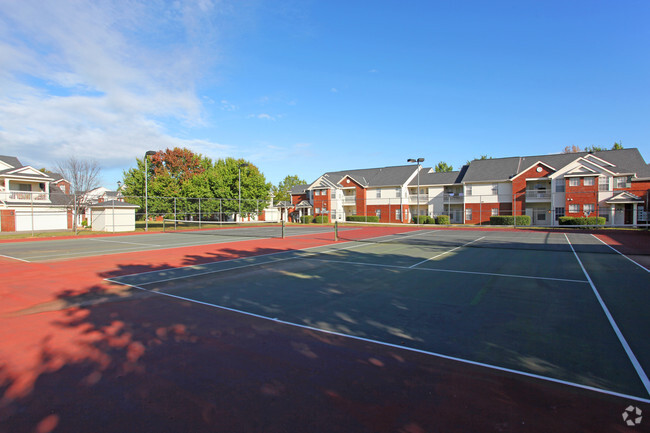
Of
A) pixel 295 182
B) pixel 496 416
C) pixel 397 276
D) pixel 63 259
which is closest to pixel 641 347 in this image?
pixel 496 416

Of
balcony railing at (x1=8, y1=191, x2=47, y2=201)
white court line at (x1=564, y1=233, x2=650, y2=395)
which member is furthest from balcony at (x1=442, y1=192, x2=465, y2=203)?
balcony railing at (x1=8, y1=191, x2=47, y2=201)

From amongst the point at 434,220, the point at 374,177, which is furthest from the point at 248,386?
the point at 374,177

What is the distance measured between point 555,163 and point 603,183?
694cm

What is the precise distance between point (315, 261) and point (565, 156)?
46.5m

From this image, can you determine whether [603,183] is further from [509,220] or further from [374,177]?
[374,177]

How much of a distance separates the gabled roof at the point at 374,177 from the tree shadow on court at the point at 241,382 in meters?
48.7

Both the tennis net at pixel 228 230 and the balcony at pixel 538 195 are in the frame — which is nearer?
the tennis net at pixel 228 230

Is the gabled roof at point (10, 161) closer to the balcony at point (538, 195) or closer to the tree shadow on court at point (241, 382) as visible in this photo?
the tree shadow on court at point (241, 382)

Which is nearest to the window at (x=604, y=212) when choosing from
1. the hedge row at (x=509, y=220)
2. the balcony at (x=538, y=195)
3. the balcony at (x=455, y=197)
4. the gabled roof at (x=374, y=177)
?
the balcony at (x=538, y=195)

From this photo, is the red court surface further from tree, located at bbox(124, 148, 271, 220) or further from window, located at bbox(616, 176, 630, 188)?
window, located at bbox(616, 176, 630, 188)

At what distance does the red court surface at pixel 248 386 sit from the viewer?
323cm

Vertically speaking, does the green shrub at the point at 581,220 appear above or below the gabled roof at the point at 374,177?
below

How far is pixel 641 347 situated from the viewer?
4.92 metres

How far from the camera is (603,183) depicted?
38.4m
